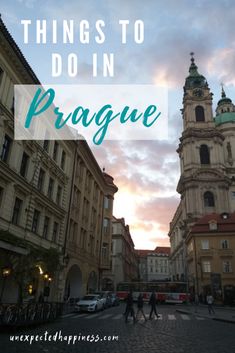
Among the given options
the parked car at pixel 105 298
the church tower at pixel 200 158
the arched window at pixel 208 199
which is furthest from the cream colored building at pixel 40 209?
the arched window at pixel 208 199

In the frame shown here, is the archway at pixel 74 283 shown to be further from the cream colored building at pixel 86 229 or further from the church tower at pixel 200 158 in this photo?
the church tower at pixel 200 158

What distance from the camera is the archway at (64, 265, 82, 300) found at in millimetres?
35844

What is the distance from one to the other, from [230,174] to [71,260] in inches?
2232

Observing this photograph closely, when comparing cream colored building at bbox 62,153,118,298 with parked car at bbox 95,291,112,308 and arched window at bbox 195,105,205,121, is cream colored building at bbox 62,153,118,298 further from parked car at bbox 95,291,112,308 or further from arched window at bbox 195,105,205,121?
arched window at bbox 195,105,205,121

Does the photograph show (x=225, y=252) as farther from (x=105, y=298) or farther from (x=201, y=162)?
(x=201, y=162)

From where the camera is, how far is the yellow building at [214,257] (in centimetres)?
4744

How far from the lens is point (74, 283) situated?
120 ft

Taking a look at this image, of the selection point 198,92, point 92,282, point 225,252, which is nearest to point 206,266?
point 225,252

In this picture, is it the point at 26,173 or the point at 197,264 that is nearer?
the point at 26,173

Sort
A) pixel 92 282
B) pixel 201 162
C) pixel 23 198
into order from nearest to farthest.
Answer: pixel 23 198, pixel 92 282, pixel 201 162

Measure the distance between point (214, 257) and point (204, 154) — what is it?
109 feet

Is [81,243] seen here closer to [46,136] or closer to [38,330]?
[46,136]

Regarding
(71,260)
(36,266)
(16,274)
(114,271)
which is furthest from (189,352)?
(114,271)

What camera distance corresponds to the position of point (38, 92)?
25.0 m
